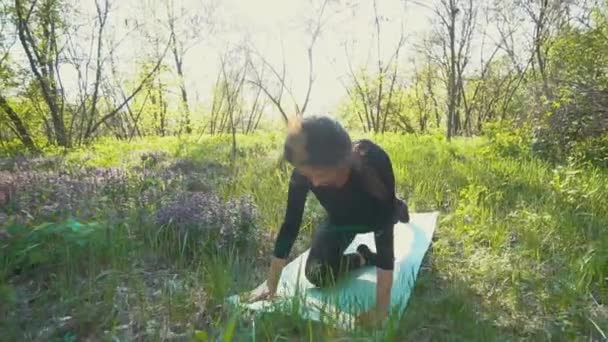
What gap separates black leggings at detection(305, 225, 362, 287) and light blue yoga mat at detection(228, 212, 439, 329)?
6 centimetres

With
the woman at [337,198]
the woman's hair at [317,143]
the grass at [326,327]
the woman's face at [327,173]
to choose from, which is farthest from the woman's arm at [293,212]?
the woman's hair at [317,143]

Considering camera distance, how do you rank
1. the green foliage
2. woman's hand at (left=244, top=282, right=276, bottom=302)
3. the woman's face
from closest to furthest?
the woman's face
woman's hand at (left=244, top=282, right=276, bottom=302)
the green foliage

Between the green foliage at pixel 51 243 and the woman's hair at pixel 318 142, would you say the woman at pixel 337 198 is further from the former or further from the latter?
the green foliage at pixel 51 243

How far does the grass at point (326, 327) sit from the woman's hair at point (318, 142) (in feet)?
2.13

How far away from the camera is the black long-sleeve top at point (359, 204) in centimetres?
222

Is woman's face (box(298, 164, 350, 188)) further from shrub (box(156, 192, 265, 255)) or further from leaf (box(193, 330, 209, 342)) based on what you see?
shrub (box(156, 192, 265, 255))

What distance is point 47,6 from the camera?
10852mm

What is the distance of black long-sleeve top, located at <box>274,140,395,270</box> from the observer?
2221 mm

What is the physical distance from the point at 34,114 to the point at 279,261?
13.5 m

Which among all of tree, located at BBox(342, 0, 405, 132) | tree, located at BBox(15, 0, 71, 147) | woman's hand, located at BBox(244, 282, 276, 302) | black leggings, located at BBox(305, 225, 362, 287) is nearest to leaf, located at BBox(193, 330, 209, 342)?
woman's hand, located at BBox(244, 282, 276, 302)

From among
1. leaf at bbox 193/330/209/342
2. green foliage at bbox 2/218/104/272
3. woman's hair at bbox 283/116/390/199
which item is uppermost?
woman's hair at bbox 283/116/390/199

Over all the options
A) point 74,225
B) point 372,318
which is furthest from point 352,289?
point 74,225

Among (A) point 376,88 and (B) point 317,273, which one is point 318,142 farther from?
(A) point 376,88

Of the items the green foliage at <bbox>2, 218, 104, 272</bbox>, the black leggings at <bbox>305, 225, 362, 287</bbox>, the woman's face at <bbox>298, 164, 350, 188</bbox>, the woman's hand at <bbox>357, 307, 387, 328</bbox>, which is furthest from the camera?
the black leggings at <bbox>305, 225, 362, 287</bbox>
